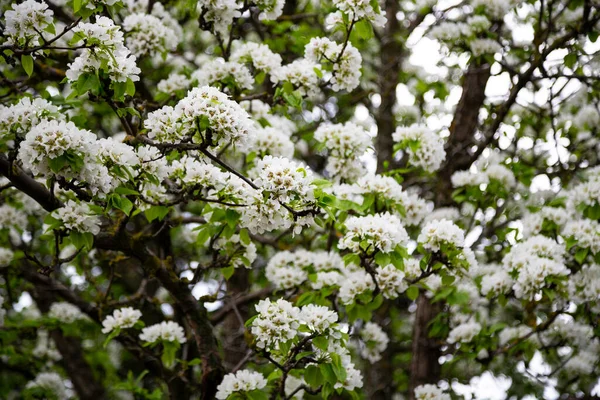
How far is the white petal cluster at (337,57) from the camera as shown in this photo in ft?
14.8

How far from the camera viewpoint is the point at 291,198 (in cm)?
314

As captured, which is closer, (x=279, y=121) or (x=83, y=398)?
(x=279, y=121)

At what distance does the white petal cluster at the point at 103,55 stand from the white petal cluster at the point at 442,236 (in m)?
2.06

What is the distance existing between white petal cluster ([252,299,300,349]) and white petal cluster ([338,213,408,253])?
2.04ft

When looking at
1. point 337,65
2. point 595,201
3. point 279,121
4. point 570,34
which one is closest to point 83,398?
point 279,121

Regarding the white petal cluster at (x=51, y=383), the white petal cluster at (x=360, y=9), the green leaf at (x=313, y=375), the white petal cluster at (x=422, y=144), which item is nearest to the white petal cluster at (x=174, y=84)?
the white petal cluster at (x=360, y=9)

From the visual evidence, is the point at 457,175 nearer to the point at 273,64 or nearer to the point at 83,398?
the point at 273,64

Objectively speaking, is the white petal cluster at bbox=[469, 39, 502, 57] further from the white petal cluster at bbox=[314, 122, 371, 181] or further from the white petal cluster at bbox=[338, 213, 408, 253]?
the white petal cluster at bbox=[338, 213, 408, 253]

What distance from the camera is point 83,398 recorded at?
25.0ft

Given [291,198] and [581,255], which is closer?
[291,198]

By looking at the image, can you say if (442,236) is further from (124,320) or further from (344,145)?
(124,320)

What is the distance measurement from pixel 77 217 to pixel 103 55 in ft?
3.31

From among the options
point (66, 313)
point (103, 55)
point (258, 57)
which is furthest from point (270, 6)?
point (66, 313)

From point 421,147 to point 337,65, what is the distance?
99 centimetres
